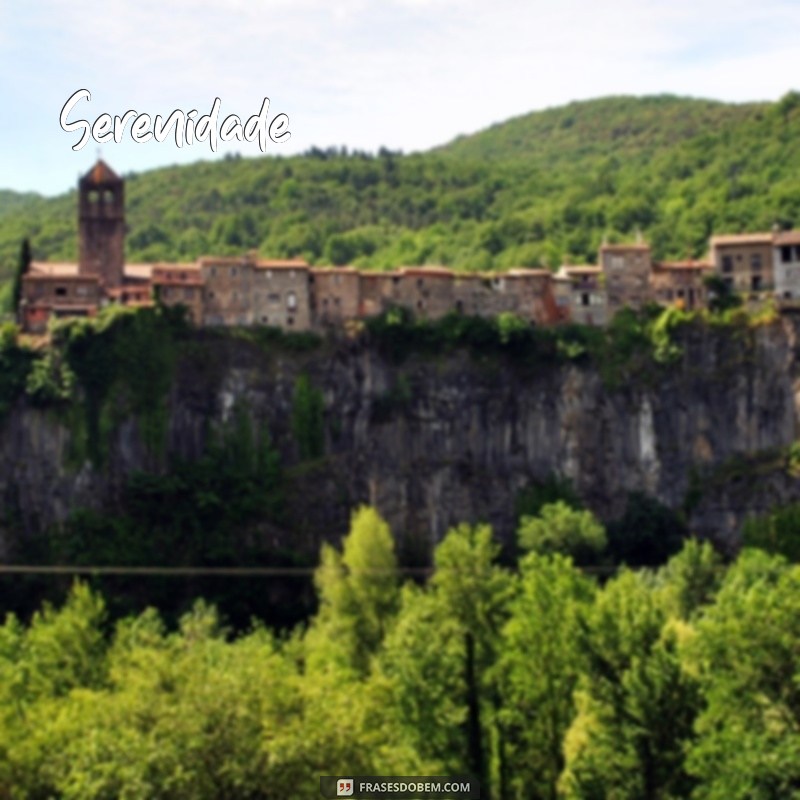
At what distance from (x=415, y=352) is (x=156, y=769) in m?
59.0

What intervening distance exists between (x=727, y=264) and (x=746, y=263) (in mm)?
1068

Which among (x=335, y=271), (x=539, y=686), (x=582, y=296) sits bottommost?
(x=539, y=686)

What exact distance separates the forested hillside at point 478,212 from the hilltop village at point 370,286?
16120 mm

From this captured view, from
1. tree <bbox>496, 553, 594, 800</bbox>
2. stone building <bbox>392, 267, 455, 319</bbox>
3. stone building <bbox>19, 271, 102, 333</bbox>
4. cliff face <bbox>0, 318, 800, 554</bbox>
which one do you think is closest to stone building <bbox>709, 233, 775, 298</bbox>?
cliff face <bbox>0, 318, 800, 554</bbox>

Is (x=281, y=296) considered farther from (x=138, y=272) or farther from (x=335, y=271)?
(x=138, y=272)

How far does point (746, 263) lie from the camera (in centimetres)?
11825

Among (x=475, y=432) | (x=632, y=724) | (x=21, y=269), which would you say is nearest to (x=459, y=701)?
(x=632, y=724)

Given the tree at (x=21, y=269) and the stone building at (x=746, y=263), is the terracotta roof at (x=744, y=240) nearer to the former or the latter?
the stone building at (x=746, y=263)

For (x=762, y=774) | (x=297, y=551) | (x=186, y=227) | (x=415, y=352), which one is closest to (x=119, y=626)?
(x=297, y=551)

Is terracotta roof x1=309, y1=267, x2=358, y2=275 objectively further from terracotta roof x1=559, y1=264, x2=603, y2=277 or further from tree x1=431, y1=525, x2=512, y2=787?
tree x1=431, y1=525, x2=512, y2=787

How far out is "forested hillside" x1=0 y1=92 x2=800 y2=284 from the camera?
15300cm

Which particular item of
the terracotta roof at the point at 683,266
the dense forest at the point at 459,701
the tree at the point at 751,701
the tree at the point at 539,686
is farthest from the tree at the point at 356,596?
the tree at the point at 751,701

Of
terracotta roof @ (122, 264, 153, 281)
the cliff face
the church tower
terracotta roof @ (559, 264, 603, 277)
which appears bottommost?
the cliff face

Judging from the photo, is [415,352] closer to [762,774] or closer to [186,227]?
[762,774]
